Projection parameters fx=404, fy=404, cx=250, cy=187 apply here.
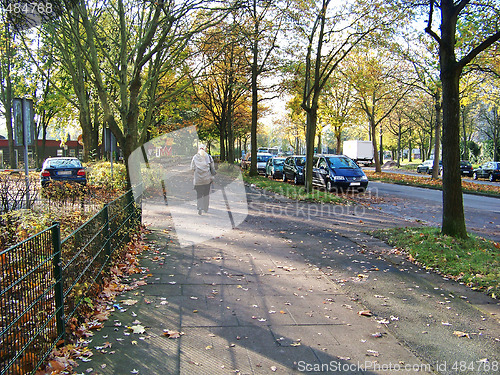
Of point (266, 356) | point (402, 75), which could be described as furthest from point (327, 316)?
point (402, 75)

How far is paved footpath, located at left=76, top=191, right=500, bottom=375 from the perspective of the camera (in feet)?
11.4

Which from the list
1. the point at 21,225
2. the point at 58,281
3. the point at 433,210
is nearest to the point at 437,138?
the point at 433,210

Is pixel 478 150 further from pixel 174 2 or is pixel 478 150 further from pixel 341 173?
pixel 174 2

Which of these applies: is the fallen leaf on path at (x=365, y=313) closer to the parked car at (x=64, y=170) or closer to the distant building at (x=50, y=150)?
the parked car at (x=64, y=170)

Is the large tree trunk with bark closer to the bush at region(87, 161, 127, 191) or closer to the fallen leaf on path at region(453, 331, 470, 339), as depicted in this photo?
the fallen leaf on path at region(453, 331, 470, 339)

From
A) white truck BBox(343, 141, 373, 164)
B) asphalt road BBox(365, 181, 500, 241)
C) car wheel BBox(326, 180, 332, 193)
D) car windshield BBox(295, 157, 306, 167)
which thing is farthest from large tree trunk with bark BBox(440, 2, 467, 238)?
white truck BBox(343, 141, 373, 164)

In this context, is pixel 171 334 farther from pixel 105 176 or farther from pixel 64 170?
pixel 64 170

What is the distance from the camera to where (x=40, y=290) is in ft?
10.6

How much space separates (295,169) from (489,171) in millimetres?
19697

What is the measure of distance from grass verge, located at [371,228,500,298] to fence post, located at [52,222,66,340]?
5126 millimetres

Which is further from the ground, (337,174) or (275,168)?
(275,168)

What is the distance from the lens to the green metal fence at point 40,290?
2771 millimetres

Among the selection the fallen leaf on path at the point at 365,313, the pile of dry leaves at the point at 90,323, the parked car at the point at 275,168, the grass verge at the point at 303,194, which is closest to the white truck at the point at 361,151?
the parked car at the point at 275,168

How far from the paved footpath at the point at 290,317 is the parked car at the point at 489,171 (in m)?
30.6
